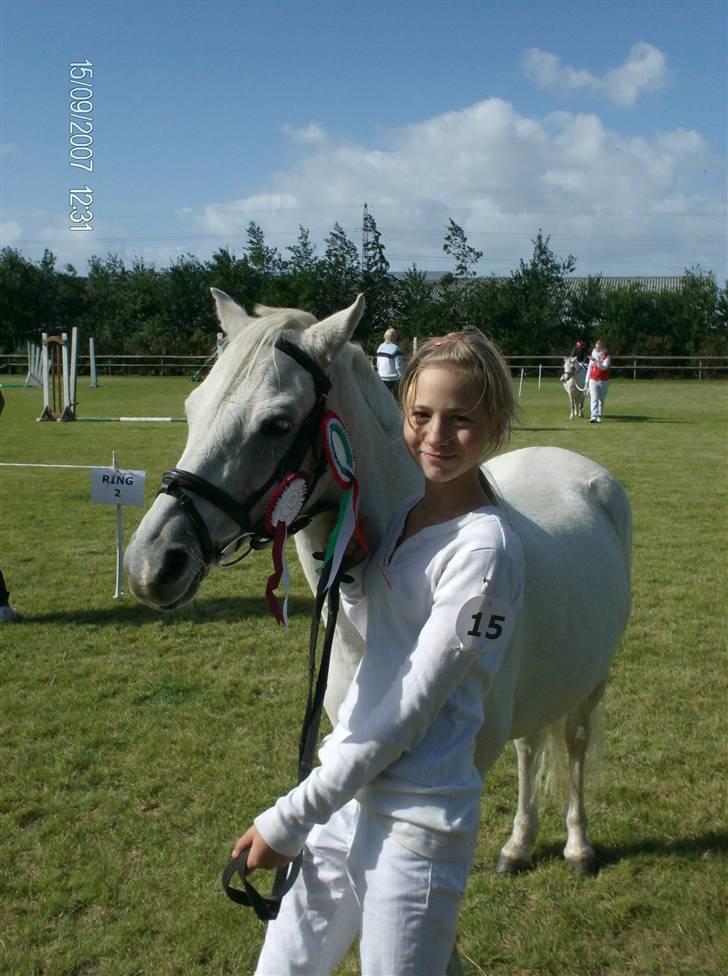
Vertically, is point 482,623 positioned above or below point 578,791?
above

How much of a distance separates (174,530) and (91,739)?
3.10m

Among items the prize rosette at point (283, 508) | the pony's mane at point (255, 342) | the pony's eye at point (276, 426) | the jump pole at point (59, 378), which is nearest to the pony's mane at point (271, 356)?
the pony's mane at point (255, 342)

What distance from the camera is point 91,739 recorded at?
14.2 feet

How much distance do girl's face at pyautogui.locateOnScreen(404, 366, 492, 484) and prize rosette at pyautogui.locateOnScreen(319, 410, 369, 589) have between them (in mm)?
237

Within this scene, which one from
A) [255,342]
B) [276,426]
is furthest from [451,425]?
[255,342]

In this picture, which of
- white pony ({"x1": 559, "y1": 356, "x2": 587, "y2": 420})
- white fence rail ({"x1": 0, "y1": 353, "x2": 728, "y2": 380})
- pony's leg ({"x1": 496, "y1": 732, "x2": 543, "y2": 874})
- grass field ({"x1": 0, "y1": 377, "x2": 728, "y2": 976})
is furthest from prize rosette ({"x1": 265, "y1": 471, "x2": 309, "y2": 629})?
white fence rail ({"x1": 0, "y1": 353, "x2": 728, "y2": 380})

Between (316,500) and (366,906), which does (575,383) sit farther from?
(366,906)

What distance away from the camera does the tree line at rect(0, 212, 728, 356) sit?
43.0 m

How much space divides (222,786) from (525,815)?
4.80 feet

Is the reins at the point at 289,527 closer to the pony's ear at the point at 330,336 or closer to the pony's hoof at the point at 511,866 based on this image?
the pony's ear at the point at 330,336

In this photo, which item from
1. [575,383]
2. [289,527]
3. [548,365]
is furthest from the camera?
[548,365]

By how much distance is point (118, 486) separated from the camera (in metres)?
6.41

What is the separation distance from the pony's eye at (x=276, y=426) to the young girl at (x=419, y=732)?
0.96 ft

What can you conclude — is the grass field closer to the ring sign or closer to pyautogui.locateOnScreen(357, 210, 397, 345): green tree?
the ring sign
